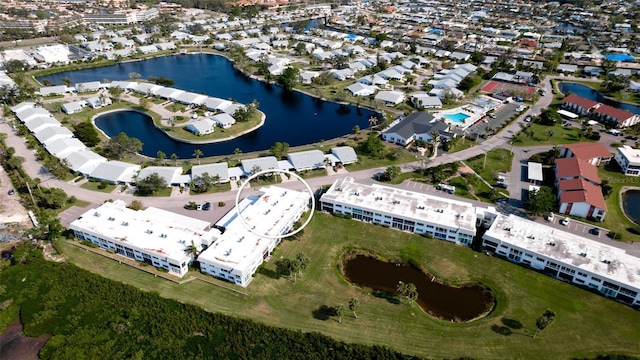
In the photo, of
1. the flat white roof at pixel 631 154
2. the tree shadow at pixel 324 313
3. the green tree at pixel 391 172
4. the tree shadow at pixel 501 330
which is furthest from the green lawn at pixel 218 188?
the flat white roof at pixel 631 154

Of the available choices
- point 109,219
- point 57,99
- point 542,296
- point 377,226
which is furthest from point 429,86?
point 57,99

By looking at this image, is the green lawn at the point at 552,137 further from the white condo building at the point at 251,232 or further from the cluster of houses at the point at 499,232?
the white condo building at the point at 251,232

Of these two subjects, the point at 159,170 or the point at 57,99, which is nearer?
the point at 159,170

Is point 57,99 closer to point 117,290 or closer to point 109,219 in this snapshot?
point 109,219

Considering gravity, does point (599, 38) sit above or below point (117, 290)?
above

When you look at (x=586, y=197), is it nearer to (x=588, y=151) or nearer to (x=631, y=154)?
(x=588, y=151)

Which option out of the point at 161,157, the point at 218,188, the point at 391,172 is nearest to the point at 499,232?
the point at 391,172

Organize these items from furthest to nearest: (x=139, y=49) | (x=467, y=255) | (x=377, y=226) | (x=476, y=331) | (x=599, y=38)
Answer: (x=599, y=38), (x=139, y=49), (x=377, y=226), (x=467, y=255), (x=476, y=331)
